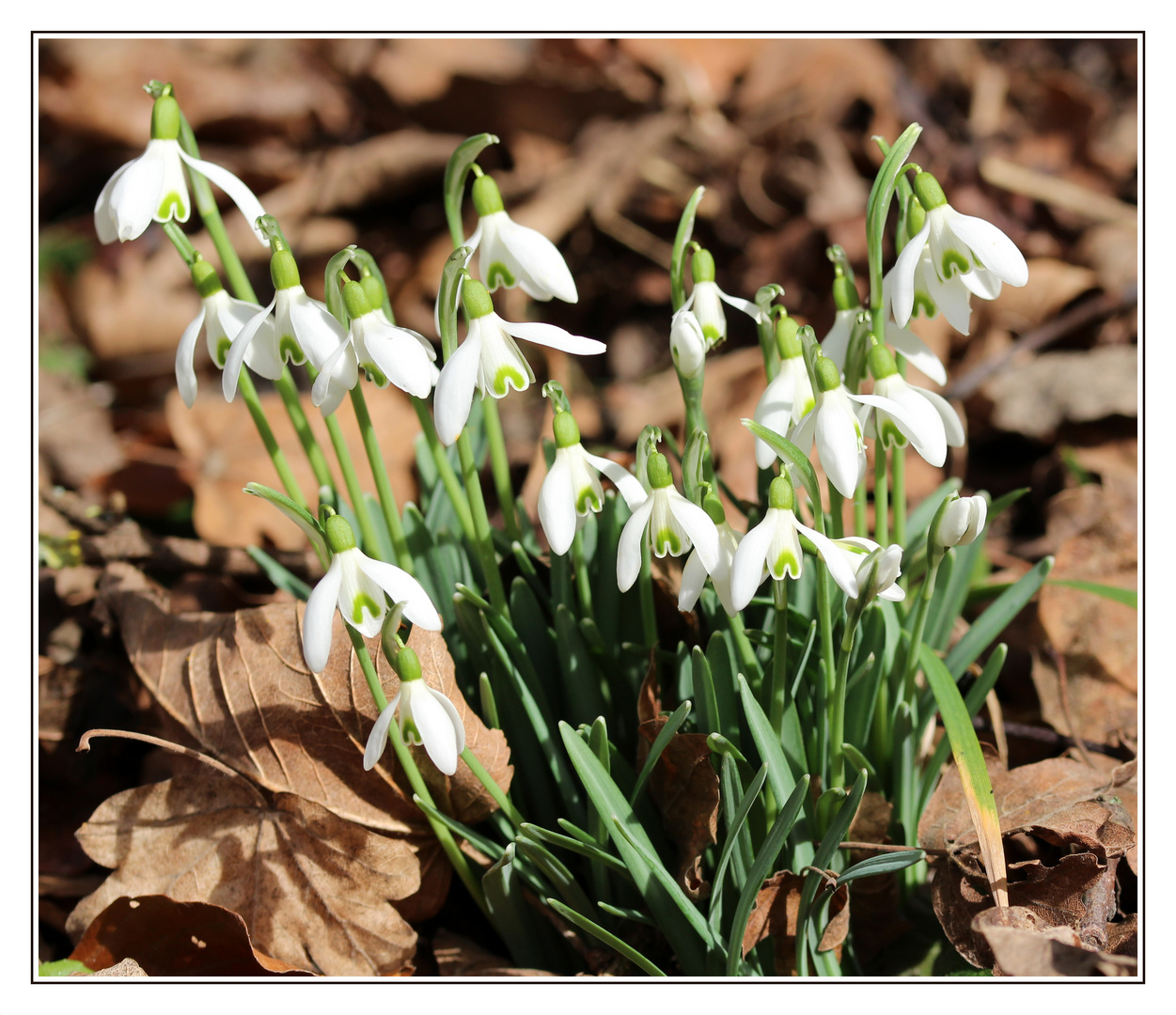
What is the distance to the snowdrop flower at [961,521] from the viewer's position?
97 centimetres

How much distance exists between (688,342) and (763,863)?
0.57 meters

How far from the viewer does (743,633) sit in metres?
1.11

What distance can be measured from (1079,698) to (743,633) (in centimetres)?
85

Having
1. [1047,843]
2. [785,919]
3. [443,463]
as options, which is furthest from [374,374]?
[1047,843]

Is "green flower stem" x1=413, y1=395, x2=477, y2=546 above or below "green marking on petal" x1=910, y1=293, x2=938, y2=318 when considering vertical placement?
below

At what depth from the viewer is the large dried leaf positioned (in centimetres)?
118

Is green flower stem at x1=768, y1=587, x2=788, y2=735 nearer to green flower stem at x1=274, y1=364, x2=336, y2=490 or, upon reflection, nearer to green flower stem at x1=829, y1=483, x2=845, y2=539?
green flower stem at x1=829, y1=483, x2=845, y2=539

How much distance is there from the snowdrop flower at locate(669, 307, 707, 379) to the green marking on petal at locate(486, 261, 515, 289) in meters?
0.22

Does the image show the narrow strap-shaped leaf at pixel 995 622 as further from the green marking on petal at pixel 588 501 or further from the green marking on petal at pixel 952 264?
the green marking on petal at pixel 588 501

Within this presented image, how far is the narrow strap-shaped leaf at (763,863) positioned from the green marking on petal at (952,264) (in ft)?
1.91

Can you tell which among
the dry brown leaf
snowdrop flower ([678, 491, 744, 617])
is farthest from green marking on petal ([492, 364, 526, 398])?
the dry brown leaf

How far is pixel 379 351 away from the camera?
0.92 metres
